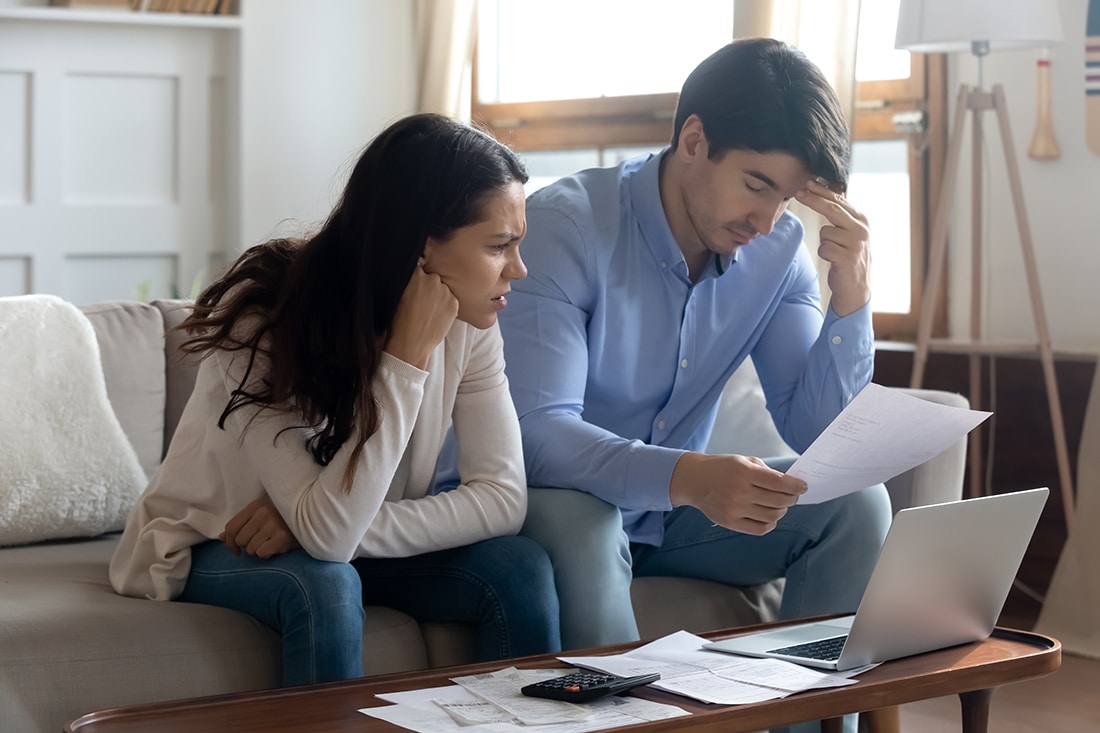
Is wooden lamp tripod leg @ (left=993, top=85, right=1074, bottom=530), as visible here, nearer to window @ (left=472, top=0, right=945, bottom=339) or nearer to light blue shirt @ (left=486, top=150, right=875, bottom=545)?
window @ (left=472, top=0, right=945, bottom=339)

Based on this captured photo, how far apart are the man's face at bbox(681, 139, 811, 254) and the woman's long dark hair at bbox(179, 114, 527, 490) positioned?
1.01ft

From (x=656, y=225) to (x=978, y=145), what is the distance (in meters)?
1.29

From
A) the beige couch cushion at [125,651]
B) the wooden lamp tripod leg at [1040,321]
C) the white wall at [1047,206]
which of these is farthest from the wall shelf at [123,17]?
the beige couch cushion at [125,651]

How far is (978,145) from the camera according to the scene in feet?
9.54

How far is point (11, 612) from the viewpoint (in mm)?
1536

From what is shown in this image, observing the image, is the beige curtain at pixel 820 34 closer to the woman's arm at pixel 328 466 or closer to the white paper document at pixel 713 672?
the woman's arm at pixel 328 466

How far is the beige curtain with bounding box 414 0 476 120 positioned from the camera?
4.19 meters

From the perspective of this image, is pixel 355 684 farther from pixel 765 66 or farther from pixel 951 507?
pixel 765 66

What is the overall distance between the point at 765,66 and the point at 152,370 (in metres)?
1.06

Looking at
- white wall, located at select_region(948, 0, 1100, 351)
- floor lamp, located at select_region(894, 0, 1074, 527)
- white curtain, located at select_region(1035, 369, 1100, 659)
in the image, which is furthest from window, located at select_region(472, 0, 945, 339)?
white curtain, located at select_region(1035, 369, 1100, 659)

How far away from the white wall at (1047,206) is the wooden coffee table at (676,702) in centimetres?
172

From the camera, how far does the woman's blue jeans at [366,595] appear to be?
1.47 metres

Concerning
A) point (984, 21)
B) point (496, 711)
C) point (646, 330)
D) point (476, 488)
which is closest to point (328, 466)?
point (476, 488)

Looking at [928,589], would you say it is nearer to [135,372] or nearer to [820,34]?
[135,372]
